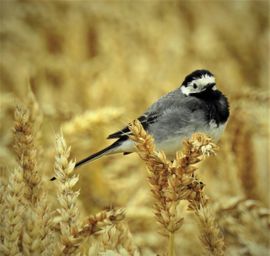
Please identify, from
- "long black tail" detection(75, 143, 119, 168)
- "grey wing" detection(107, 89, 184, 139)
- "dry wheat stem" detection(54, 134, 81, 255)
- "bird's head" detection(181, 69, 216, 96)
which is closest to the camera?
"dry wheat stem" detection(54, 134, 81, 255)

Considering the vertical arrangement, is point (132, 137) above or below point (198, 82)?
below

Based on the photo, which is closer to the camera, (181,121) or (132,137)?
(132,137)

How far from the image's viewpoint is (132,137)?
123cm

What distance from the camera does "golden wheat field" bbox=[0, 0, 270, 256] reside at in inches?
47.9

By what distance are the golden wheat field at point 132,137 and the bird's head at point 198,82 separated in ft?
0.34

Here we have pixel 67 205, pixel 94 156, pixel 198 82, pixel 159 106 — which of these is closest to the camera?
pixel 67 205

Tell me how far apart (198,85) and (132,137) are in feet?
2.99

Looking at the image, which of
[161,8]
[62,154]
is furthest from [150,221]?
[161,8]

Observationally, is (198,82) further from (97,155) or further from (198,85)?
(97,155)

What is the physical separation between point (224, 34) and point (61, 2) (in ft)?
3.01

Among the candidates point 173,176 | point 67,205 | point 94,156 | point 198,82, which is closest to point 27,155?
point 67,205

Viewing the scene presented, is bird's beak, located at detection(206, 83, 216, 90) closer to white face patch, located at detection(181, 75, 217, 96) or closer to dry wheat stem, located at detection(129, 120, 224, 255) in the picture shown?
white face patch, located at detection(181, 75, 217, 96)

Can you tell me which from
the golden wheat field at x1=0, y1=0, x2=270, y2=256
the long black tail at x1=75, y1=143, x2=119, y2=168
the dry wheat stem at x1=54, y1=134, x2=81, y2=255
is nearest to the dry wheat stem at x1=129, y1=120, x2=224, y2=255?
the golden wheat field at x1=0, y1=0, x2=270, y2=256

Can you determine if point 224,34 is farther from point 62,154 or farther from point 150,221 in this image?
point 62,154
